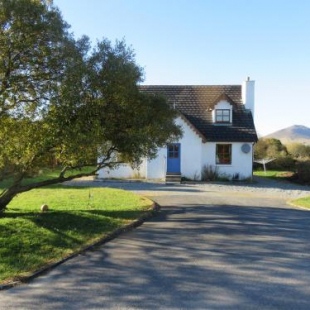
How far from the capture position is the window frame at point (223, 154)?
3042 cm

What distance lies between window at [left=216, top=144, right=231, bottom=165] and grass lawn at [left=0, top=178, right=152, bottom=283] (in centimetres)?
1221

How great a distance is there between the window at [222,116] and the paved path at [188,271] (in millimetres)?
17861

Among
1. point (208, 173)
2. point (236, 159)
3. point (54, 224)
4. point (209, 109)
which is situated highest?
point (209, 109)

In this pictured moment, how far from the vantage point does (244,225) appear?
12844mm

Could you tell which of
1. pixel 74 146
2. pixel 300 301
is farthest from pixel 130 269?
pixel 74 146

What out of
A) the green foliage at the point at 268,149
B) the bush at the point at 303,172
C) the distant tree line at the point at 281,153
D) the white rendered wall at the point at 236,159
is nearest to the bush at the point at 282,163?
the distant tree line at the point at 281,153

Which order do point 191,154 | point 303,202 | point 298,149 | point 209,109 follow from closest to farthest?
point 303,202, point 191,154, point 209,109, point 298,149

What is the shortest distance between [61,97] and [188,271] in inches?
228

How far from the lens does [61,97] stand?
11.3 m

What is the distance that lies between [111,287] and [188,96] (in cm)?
2703

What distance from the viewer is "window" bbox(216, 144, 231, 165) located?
30484 mm

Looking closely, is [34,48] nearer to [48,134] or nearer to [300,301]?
[48,134]

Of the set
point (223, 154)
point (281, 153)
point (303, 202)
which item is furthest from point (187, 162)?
point (281, 153)

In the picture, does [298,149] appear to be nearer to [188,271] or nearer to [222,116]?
[222,116]
